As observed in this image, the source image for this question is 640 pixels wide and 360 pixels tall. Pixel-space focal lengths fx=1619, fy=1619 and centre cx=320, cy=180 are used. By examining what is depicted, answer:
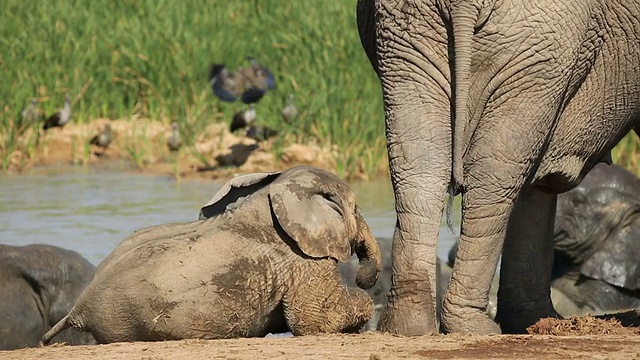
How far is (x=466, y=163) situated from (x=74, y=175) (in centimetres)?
652

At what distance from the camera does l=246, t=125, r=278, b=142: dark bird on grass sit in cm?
1226

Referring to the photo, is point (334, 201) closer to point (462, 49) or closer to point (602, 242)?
point (462, 49)

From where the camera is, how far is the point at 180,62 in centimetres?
1298

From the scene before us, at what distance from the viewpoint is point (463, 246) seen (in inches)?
229

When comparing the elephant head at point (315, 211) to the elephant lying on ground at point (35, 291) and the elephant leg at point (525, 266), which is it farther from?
the elephant lying on ground at point (35, 291)

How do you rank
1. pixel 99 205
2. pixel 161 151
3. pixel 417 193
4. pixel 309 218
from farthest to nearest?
pixel 161 151 → pixel 99 205 → pixel 309 218 → pixel 417 193

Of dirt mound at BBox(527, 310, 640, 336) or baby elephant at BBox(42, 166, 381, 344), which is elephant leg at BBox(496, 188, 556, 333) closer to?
dirt mound at BBox(527, 310, 640, 336)

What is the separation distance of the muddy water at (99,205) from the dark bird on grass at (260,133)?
0.84 meters

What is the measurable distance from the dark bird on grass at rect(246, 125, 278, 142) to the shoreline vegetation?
61 millimetres

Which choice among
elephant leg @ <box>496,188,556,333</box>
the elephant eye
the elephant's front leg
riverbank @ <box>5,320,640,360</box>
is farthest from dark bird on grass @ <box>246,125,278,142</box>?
riverbank @ <box>5,320,640,360</box>

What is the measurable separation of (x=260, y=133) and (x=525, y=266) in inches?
214

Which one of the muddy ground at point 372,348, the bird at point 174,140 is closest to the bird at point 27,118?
the bird at point 174,140

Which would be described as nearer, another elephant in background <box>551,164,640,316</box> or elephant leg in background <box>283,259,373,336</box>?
elephant leg in background <box>283,259,373,336</box>

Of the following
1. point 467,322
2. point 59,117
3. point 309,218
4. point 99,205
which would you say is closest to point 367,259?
point 309,218
